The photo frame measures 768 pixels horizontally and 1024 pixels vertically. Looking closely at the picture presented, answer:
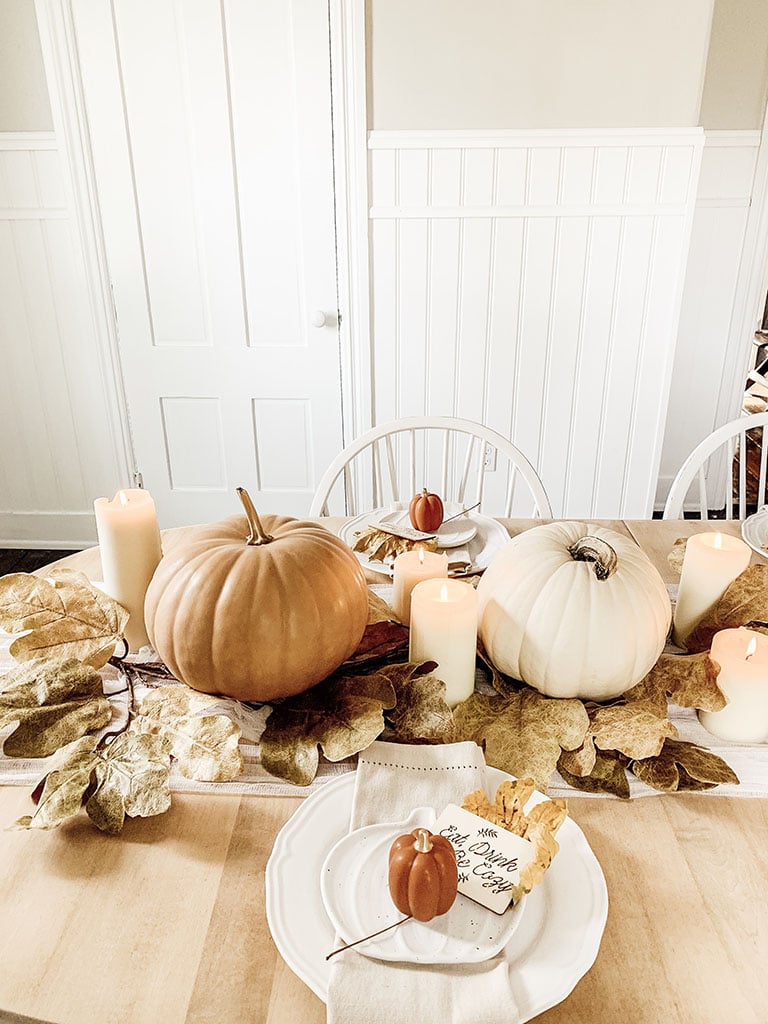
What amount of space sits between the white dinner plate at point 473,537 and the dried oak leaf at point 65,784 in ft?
1.65

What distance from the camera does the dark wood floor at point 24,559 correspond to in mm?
2719

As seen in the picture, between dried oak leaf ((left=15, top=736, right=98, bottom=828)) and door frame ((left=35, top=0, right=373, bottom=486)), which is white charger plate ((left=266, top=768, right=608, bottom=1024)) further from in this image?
door frame ((left=35, top=0, right=373, bottom=486))

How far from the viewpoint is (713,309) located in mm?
2867

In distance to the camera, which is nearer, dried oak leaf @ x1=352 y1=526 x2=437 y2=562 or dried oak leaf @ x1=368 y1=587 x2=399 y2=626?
dried oak leaf @ x1=368 y1=587 x2=399 y2=626

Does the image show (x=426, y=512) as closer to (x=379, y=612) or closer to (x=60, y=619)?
(x=379, y=612)

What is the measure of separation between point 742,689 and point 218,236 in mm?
2121

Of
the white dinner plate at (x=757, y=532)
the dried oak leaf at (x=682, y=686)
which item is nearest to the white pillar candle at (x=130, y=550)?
the dried oak leaf at (x=682, y=686)

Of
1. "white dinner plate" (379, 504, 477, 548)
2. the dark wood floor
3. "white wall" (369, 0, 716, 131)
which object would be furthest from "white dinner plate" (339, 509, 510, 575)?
the dark wood floor

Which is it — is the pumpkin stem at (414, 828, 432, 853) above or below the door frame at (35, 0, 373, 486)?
below

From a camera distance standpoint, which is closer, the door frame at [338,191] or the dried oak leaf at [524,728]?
the dried oak leaf at [524,728]

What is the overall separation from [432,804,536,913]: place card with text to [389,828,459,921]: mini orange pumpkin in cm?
3

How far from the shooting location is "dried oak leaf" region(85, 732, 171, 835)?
→ 2.19 feet

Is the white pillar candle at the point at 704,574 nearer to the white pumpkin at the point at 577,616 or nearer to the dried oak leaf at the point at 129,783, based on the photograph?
the white pumpkin at the point at 577,616

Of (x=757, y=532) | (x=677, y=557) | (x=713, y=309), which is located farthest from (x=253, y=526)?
(x=713, y=309)
